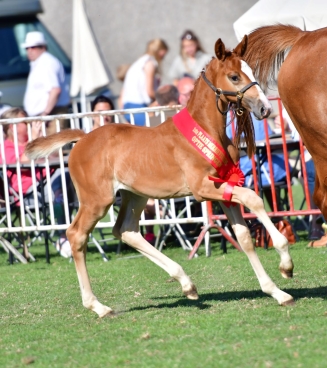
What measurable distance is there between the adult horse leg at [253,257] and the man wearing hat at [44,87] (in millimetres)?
6804

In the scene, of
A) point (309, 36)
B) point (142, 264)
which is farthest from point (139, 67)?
point (309, 36)

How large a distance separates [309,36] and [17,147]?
4321 millimetres

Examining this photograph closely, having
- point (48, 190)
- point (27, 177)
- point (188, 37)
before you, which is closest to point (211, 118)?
point (48, 190)

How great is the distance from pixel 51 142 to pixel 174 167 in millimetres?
1135

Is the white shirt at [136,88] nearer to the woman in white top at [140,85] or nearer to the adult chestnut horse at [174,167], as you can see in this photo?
the woman in white top at [140,85]

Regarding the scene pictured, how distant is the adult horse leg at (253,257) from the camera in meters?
5.72

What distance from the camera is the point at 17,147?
374 inches

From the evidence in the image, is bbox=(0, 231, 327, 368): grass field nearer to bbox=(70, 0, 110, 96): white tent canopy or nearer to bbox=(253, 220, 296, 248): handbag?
bbox=(253, 220, 296, 248): handbag

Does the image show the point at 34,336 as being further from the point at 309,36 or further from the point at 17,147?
the point at 17,147

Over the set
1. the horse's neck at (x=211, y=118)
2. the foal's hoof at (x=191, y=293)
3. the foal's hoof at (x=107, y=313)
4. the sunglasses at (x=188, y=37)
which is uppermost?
the sunglasses at (x=188, y=37)

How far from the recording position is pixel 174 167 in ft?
19.7

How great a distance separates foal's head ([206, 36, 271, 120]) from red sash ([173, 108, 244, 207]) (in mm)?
320

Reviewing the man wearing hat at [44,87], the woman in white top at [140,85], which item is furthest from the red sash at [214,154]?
the woman in white top at [140,85]

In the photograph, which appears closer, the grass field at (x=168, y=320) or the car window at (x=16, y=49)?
the grass field at (x=168, y=320)
